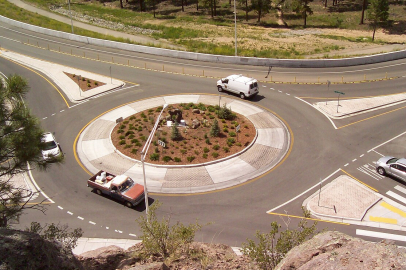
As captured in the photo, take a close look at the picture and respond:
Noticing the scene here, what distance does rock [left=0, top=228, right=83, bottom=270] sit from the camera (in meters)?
8.28

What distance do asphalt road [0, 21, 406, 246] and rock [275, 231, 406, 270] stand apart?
10.3 metres

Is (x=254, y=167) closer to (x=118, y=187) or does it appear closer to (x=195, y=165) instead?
(x=195, y=165)

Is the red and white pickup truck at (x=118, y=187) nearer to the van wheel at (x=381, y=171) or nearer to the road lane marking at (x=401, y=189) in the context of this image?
the van wheel at (x=381, y=171)

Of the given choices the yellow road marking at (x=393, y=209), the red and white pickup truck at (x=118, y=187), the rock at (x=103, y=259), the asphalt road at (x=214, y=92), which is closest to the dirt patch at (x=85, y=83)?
the asphalt road at (x=214, y=92)

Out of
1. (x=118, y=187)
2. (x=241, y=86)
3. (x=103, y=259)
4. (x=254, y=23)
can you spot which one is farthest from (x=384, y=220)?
(x=254, y=23)

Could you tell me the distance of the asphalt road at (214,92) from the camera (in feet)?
71.6

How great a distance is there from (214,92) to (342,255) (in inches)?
1175

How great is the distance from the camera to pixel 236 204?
22750 millimetres

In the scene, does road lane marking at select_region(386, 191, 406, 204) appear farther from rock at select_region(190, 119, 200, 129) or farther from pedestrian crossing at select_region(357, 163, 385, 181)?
rock at select_region(190, 119, 200, 129)

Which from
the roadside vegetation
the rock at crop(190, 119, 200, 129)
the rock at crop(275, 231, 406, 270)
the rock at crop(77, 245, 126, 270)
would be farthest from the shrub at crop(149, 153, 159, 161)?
the roadside vegetation

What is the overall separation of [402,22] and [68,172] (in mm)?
69240

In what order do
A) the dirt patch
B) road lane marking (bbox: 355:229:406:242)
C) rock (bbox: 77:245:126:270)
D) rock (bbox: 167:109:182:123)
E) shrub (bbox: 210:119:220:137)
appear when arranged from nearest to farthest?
1. rock (bbox: 77:245:126:270)
2. road lane marking (bbox: 355:229:406:242)
3. shrub (bbox: 210:119:220:137)
4. rock (bbox: 167:109:182:123)
5. the dirt patch

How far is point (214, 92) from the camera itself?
1484 inches

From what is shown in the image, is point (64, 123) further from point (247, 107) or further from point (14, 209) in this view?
point (14, 209)
